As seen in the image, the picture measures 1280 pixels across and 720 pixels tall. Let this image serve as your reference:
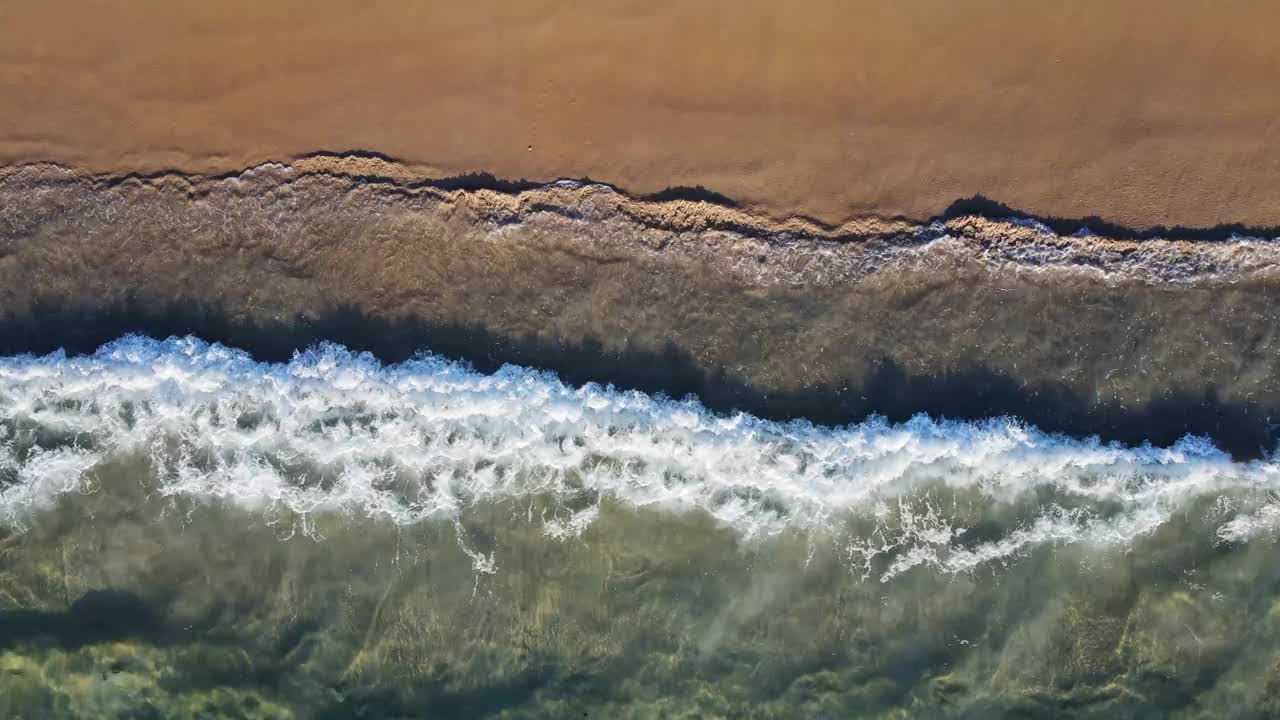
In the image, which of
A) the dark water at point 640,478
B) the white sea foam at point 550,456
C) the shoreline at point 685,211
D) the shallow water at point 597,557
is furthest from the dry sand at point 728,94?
the shallow water at point 597,557

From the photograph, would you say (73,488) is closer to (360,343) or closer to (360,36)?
(360,343)

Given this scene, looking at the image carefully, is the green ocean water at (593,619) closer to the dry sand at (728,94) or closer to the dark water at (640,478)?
the dark water at (640,478)

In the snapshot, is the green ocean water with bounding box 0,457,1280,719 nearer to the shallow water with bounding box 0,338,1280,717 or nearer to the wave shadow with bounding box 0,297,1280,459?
the shallow water with bounding box 0,338,1280,717

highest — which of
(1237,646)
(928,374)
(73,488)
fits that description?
(928,374)

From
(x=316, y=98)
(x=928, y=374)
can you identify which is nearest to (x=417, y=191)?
(x=316, y=98)

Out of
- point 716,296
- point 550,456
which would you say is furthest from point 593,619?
point 716,296
